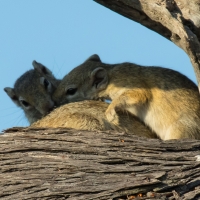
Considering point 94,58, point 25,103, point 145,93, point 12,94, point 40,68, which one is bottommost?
point 145,93

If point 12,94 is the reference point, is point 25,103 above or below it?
below

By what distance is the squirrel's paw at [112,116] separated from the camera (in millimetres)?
7370

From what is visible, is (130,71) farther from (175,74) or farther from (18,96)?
(18,96)

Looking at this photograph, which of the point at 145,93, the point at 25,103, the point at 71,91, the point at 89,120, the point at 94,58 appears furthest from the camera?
the point at 94,58

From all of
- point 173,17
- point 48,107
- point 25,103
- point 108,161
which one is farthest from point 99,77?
point 108,161

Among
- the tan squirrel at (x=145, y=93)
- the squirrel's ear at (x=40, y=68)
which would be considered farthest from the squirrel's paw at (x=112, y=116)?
the squirrel's ear at (x=40, y=68)

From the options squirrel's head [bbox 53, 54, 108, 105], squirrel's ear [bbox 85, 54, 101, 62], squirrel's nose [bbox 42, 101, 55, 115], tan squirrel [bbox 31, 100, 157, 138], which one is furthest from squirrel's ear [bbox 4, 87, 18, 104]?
tan squirrel [bbox 31, 100, 157, 138]

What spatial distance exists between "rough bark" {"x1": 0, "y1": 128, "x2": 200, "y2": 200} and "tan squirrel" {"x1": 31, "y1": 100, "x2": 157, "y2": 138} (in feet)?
2.61

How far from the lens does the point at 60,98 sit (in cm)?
846

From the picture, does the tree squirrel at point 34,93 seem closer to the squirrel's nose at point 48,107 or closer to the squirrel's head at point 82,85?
the squirrel's nose at point 48,107

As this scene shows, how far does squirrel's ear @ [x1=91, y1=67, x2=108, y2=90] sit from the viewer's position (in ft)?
27.2

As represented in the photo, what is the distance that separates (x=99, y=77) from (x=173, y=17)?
203 cm

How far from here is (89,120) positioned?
7.32m

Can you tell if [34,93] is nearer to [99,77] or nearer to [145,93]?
[99,77]
